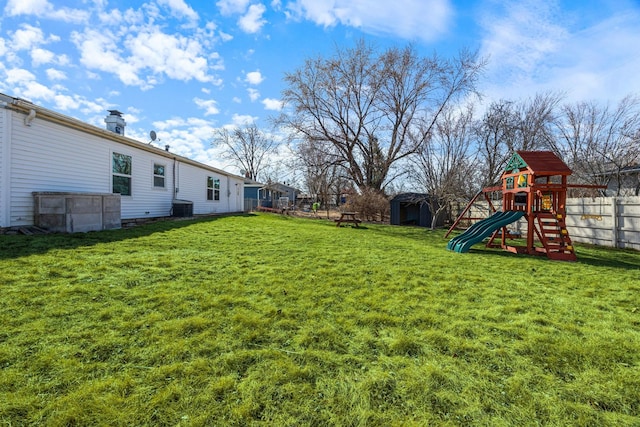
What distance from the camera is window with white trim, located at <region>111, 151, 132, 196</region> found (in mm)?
9312

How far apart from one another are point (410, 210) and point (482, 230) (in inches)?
438

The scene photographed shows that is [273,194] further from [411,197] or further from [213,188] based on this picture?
[411,197]

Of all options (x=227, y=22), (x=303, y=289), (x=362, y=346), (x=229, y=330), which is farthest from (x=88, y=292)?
(x=227, y=22)

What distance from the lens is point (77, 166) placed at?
796 centimetres

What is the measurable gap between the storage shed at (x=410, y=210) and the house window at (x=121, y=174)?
1372cm

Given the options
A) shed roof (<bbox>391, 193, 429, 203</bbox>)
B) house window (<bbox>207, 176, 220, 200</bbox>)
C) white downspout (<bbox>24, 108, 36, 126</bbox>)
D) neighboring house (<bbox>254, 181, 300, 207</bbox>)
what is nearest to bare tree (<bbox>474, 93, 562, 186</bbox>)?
shed roof (<bbox>391, 193, 429, 203</bbox>)

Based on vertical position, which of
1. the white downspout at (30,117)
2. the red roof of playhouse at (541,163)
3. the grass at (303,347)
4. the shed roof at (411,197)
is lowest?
the grass at (303,347)

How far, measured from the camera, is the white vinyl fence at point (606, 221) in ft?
26.6

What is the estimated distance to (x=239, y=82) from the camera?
13.7 m

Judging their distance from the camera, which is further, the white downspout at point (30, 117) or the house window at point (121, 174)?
the house window at point (121, 174)

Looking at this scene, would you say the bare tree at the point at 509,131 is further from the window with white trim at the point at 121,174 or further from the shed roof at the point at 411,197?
the window with white trim at the point at 121,174

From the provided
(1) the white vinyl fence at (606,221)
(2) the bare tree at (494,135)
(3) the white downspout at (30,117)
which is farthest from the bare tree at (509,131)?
(3) the white downspout at (30,117)

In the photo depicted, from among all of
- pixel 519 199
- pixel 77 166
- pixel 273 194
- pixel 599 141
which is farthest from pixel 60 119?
pixel 273 194

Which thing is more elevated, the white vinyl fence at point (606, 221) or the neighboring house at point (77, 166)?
the neighboring house at point (77, 166)
